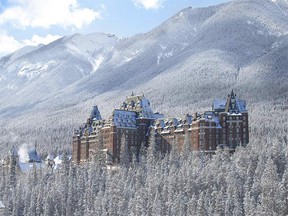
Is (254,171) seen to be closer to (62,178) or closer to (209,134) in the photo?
(209,134)

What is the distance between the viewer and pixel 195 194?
390 ft

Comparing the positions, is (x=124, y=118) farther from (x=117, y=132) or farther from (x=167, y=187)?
(x=167, y=187)

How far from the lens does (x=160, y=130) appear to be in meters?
165

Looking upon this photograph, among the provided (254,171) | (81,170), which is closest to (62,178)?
(81,170)

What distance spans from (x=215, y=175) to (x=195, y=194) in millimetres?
6666

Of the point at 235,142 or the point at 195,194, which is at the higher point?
the point at 235,142

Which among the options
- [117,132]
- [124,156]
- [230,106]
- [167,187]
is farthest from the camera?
[117,132]

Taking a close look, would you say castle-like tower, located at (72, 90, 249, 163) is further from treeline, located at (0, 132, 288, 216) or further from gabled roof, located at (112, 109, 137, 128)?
treeline, located at (0, 132, 288, 216)

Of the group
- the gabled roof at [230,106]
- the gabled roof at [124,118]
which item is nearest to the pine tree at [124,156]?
the gabled roof at [124,118]

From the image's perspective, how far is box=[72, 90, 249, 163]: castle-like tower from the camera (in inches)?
6048

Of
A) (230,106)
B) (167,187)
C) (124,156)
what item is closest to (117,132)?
(124,156)

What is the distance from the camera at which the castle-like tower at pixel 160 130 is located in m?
154

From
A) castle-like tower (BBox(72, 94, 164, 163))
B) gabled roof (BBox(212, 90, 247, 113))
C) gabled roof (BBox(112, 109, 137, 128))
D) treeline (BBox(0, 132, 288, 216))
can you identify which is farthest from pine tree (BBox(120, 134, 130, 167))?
gabled roof (BBox(212, 90, 247, 113))

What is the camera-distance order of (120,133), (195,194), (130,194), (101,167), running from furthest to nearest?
(120,133), (101,167), (130,194), (195,194)
